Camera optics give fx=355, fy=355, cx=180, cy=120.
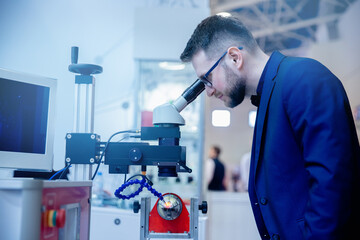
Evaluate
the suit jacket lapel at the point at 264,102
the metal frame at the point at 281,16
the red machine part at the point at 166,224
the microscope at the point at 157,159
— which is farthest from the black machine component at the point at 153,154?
the metal frame at the point at 281,16

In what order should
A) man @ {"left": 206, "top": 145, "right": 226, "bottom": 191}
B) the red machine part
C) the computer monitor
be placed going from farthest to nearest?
man @ {"left": 206, "top": 145, "right": 226, "bottom": 191}
the red machine part
the computer monitor

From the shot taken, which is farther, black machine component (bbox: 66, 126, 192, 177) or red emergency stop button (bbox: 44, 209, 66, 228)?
black machine component (bbox: 66, 126, 192, 177)

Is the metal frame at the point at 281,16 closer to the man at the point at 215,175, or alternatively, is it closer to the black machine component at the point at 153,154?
the man at the point at 215,175

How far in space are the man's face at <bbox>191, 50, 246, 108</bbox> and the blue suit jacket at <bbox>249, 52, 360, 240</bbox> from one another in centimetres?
14

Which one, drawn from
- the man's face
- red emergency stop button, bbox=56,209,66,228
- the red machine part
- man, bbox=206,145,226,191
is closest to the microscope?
the red machine part

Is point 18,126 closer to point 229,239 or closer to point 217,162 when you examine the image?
point 229,239

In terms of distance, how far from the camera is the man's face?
1.31 m

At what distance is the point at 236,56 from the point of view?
1.29 metres

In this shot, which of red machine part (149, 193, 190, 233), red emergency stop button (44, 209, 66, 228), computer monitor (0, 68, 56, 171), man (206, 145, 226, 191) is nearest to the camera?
red emergency stop button (44, 209, 66, 228)

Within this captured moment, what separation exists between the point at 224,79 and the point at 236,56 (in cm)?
10

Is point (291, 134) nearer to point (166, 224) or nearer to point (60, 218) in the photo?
point (166, 224)

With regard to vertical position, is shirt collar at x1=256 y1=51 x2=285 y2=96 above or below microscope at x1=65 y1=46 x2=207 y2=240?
above

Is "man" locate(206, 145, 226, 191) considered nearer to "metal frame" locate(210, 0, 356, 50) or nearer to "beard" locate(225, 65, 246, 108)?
"metal frame" locate(210, 0, 356, 50)

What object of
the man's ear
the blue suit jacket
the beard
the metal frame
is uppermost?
the metal frame
